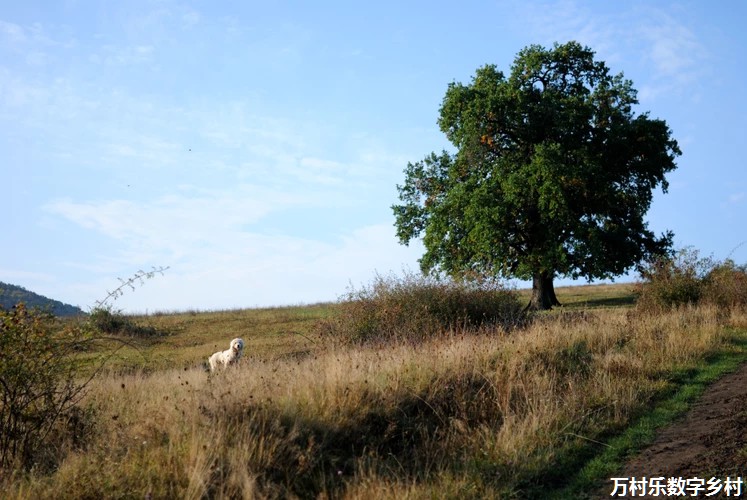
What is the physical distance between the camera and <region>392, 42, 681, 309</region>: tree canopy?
108 ft

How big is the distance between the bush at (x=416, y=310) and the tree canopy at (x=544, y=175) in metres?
12.1

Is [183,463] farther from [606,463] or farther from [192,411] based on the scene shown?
[606,463]

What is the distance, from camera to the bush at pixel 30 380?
8.21m

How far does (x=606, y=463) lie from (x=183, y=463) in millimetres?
4850

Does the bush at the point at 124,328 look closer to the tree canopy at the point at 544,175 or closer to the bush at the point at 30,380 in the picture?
the tree canopy at the point at 544,175

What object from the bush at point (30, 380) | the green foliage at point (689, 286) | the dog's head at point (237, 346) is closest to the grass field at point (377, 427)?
the bush at point (30, 380)

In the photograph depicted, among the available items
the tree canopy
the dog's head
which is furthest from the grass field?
the tree canopy

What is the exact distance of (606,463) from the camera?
8023 millimetres

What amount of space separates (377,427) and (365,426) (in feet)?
0.75

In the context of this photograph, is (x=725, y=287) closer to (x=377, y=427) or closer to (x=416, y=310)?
(x=416, y=310)

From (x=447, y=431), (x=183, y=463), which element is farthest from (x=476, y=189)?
(x=183, y=463)

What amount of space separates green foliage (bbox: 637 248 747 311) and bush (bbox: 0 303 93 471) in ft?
65.0

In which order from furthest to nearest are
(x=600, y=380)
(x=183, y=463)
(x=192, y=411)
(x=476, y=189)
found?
(x=476, y=189) → (x=600, y=380) → (x=192, y=411) → (x=183, y=463)

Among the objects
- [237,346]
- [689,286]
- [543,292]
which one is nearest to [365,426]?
[237,346]
